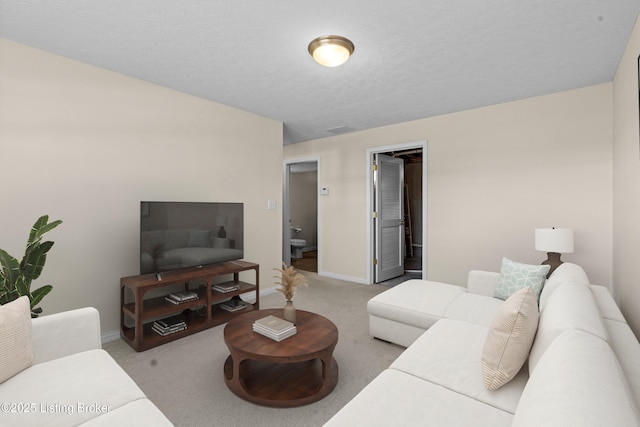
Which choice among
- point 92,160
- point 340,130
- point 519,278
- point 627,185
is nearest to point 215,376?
point 92,160

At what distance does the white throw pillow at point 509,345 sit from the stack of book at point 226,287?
2.61 metres

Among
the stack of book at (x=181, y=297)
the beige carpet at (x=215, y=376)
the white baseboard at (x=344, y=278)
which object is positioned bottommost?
the beige carpet at (x=215, y=376)

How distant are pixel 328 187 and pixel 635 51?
395 cm

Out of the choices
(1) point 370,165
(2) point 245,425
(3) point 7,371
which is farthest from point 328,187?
(3) point 7,371

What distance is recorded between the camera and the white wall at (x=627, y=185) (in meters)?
2.17

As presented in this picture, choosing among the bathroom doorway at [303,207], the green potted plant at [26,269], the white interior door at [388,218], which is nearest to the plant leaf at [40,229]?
the green potted plant at [26,269]

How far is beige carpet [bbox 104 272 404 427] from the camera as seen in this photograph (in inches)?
73.5

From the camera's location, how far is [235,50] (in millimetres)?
2506

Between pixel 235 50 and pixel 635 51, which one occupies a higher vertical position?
pixel 235 50

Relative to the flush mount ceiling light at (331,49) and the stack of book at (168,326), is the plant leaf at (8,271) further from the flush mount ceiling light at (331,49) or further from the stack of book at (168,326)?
the flush mount ceiling light at (331,49)

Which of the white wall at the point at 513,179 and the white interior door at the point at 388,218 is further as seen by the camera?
the white interior door at the point at 388,218

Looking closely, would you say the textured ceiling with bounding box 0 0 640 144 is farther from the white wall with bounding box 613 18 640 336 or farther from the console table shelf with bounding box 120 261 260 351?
the console table shelf with bounding box 120 261 260 351

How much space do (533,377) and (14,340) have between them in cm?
213

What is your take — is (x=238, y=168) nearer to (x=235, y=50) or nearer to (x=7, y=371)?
(x=235, y=50)
